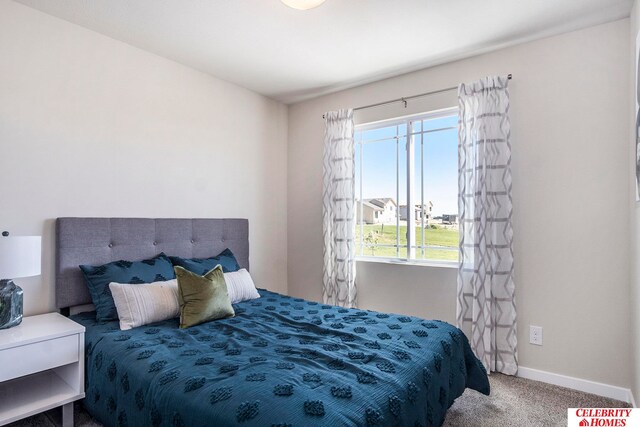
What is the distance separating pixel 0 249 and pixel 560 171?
3.53 metres

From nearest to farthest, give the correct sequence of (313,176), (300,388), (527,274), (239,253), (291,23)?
(300,388)
(291,23)
(527,274)
(239,253)
(313,176)

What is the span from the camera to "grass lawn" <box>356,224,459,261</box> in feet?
10.1

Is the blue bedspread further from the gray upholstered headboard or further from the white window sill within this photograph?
the white window sill

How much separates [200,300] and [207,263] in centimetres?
65

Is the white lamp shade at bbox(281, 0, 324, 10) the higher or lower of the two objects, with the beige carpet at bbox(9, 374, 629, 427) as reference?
higher

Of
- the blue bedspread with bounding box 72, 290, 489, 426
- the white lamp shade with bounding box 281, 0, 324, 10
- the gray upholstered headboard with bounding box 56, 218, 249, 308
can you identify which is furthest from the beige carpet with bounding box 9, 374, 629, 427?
the white lamp shade with bounding box 281, 0, 324, 10

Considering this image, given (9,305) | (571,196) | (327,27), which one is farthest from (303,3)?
(9,305)

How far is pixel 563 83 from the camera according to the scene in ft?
8.32

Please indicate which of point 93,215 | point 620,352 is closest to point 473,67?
point 620,352

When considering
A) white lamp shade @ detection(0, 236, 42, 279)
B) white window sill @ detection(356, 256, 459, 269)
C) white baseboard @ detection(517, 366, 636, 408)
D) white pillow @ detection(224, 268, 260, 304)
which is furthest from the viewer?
white window sill @ detection(356, 256, 459, 269)

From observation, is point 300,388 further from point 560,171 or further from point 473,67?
point 473,67

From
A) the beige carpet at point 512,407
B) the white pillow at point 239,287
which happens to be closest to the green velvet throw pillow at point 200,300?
the white pillow at point 239,287

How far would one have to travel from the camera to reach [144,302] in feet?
7.24

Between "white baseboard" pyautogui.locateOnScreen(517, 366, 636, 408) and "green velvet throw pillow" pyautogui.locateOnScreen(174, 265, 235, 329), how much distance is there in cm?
225
